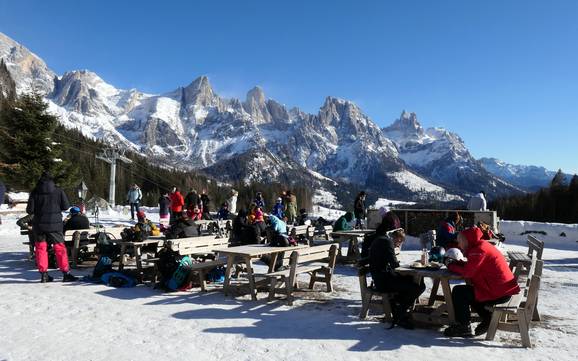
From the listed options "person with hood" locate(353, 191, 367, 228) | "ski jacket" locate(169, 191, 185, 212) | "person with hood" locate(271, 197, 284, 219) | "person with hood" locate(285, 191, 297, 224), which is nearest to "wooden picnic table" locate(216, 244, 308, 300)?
"person with hood" locate(353, 191, 367, 228)

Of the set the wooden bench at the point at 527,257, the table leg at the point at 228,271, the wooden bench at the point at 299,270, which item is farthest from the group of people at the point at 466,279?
the table leg at the point at 228,271

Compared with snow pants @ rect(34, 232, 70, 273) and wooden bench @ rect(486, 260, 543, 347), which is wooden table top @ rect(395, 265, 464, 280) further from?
snow pants @ rect(34, 232, 70, 273)

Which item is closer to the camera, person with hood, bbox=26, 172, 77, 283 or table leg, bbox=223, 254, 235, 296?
table leg, bbox=223, 254, 235, 296

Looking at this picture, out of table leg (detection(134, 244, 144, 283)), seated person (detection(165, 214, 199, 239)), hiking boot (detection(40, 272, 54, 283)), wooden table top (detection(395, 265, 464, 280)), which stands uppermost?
seated person (detection(165, 214, 199, 239))

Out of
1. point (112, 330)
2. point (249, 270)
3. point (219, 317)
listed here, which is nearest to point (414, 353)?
point (219, 317)

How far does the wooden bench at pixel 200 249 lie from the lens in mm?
8305

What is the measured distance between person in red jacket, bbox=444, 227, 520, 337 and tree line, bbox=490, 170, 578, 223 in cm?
6894

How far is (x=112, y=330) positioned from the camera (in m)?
5.91

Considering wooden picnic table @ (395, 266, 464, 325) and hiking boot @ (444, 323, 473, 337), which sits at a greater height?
wooden picnic table @ (395, 266, 464, 325)

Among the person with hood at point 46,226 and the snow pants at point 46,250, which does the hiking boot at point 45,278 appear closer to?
the person with hood at point 46,226

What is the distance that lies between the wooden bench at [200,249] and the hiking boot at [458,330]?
13.4 ft

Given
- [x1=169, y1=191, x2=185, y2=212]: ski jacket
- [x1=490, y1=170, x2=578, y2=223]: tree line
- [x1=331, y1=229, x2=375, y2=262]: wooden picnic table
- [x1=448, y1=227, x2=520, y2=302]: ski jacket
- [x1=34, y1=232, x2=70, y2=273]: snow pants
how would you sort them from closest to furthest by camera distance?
[x1=448, y1=227, x2=520, y2=302]: ski jacket, [x1=34, y1=232, x2=70, y2=273]: snow pants, [x1=331, y1=229, x2=375, y2=262]: wooden picnic table, [x1=169, y1=191, x2=185, y2=212]: ski jacket, [x1=490, y1=170, x2=578, y2=223]: tree line

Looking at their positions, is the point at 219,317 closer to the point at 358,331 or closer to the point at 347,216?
the point at 358,331

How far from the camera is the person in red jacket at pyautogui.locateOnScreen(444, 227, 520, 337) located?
5539 millimetres
